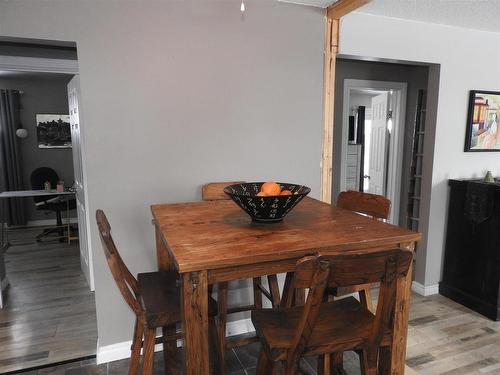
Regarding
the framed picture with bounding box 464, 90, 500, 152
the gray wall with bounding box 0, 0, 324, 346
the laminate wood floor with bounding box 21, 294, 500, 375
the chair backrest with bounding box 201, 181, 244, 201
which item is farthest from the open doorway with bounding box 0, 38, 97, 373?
the framed picture with bounding box 464, 90, 500, 152

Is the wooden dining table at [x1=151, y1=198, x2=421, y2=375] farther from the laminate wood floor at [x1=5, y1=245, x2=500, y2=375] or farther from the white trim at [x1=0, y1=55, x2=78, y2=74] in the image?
the white trim at [x1=0, y1=55, x2=78, y2=74]

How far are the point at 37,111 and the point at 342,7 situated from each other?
531 cm

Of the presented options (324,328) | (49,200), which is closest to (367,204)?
(324,328)

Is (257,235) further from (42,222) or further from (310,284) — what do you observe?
(42,222)

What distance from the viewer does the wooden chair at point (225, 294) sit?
6.20 feet

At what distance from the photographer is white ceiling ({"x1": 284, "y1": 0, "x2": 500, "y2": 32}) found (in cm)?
246

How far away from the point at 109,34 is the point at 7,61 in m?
0.98

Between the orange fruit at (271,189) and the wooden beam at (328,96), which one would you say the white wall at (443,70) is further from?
the orange fruit at (271,189)

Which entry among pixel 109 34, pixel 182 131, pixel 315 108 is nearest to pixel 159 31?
pixel 109 34

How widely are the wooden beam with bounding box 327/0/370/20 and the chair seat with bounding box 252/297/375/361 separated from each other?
1.87 metres

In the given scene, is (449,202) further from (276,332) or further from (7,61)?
(7,61)

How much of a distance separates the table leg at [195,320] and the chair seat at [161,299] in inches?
10.7

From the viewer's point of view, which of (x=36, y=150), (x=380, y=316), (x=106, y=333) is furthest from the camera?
(x=36, y=150)

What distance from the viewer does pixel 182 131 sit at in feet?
7.59
